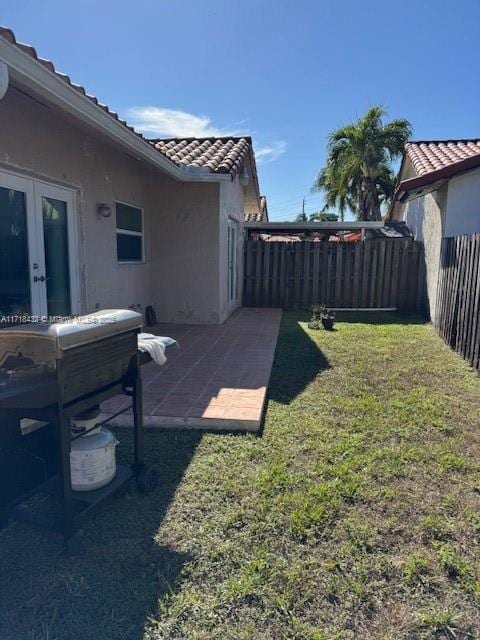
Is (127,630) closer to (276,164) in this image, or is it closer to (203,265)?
(203,265)

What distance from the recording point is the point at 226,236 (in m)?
10.5

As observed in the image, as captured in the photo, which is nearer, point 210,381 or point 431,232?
point 210,381

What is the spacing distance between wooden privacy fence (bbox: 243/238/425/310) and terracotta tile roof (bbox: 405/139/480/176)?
2.21m

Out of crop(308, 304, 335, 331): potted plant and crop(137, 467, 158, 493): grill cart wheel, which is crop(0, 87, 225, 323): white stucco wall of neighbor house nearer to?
crop(308, 304, 335, 331): potted plant

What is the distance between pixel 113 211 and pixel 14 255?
2.85m

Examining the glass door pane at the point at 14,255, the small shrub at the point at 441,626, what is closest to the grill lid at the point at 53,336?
the small shrub at the point at 441,626

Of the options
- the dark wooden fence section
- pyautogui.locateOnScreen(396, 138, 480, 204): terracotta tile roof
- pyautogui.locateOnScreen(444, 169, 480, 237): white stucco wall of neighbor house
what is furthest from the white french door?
pyautogui.locateOnScreen(444, 169, 480, 237): white stucco wall of neighbor house

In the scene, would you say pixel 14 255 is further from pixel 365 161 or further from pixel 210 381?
pixel 365 161

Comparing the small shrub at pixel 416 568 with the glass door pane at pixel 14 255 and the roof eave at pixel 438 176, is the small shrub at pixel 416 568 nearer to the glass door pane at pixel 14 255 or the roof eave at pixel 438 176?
the glass door pane at pixel 14 255

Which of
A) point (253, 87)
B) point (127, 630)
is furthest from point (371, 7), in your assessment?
point (127, 630)

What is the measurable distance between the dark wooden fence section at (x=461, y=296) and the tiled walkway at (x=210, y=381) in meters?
3.23

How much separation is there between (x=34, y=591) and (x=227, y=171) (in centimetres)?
798

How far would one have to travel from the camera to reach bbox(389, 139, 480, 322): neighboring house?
8.65 m

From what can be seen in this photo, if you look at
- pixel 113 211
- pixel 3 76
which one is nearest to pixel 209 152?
pixel 113 211
